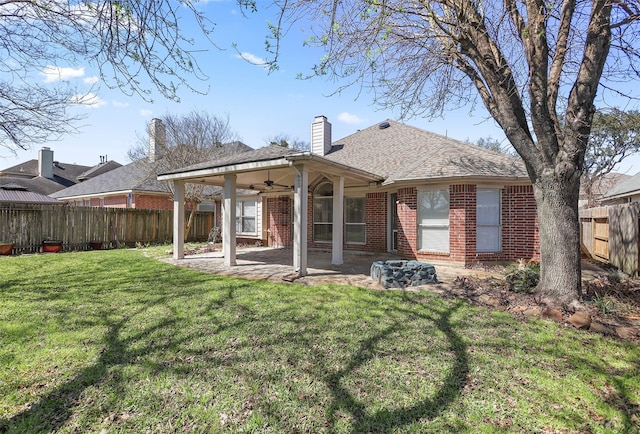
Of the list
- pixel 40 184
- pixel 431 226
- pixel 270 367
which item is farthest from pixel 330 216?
pixel 40 184

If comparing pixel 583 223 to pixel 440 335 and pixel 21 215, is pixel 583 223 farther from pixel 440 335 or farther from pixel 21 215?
pixel 21 215

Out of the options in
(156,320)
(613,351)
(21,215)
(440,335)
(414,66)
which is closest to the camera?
(613,351)

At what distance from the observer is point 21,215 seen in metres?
13.0

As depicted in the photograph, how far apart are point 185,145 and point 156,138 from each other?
1.82 metres

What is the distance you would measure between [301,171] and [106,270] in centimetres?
609

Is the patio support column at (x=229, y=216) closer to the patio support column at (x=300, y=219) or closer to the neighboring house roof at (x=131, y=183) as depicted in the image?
the patio support column at (x=300, y=219)

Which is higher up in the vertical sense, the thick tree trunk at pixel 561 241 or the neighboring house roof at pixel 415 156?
the neighboring house roof at pixel 415 156

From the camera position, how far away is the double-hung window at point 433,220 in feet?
33.3

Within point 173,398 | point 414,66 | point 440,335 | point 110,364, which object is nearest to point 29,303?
point 110,364

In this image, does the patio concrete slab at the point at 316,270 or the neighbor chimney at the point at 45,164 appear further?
the neighbor chimney at the point at 45,164

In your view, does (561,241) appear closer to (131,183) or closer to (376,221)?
(376,221)

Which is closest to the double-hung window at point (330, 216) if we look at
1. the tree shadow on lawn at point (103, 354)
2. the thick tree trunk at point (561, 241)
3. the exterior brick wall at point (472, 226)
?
the exterior brick wall at point (472, 226)

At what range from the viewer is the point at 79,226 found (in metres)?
14.3

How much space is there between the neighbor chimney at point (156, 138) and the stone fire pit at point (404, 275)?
49.4 feet
